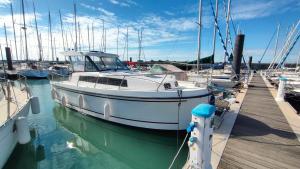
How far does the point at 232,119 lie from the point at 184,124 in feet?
5.51

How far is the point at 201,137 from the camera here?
9.85 ft

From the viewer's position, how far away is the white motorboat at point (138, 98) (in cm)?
566

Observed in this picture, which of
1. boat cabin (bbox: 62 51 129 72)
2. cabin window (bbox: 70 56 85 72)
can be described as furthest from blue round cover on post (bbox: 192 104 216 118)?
cabin window (bbox: 70 56 85 72)

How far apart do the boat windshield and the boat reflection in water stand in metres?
2.53

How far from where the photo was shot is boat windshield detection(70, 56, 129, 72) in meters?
8.63

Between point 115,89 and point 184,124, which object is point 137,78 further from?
point 184,124

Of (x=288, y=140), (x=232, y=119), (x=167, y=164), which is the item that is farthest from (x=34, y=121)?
(x=288, y=140)

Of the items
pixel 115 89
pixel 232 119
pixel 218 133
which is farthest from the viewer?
pixel 115 89

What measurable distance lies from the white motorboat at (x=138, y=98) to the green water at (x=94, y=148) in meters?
0.42

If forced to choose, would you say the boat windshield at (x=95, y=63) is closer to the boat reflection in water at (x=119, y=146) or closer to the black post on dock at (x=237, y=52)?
the boat reflection in water at (x=119, y=146)

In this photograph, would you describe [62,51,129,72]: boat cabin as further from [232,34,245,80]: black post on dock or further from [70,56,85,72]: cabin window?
[232,34,245,80]: black post on dock

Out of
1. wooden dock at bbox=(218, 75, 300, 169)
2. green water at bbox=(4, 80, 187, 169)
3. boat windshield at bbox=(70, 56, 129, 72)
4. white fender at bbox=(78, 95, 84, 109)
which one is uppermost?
boat windshield at bbox=(70, 56, 129, 72)

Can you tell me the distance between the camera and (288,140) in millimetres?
4547

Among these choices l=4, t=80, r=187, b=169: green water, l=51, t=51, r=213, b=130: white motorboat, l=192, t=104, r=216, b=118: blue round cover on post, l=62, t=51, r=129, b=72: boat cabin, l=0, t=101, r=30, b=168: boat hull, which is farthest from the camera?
l=62, t=51, r=129, b=72: boat cabin
